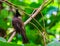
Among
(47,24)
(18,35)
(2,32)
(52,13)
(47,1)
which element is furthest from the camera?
(52,13)

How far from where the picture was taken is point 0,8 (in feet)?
5.91

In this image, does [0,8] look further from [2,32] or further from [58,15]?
[58,15]

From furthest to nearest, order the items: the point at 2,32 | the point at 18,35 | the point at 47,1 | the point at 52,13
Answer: the point at 52,13 → the point at 18,35 → the point at 2,32 → the point at 47,1

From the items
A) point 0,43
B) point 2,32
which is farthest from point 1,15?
point 0,43

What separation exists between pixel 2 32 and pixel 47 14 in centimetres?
57

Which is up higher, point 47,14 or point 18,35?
point 47,14

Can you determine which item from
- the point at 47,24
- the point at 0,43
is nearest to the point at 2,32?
the point at 47,24

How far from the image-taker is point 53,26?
6.76 feet

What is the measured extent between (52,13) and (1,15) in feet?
1.66

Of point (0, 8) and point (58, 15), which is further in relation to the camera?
point (58, 15)

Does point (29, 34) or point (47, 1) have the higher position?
point (47, 1)

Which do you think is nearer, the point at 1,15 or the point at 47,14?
the point at 1,15

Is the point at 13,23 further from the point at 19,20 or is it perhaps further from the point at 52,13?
the point at 52,13

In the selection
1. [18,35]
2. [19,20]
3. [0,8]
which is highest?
[0,8]
